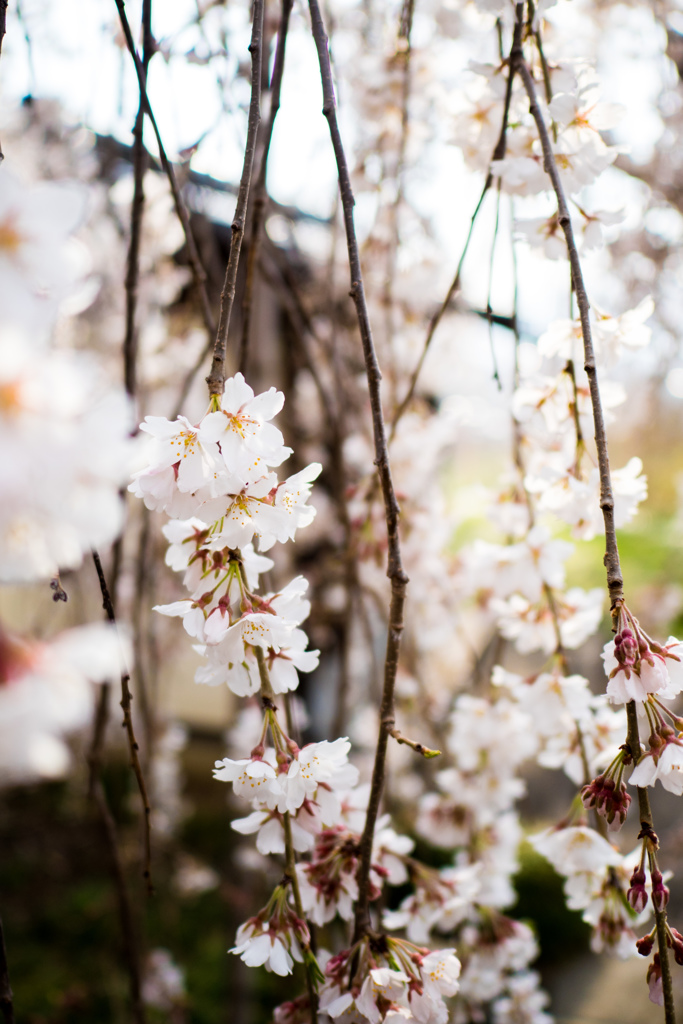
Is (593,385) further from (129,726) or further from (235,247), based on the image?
(129,726)

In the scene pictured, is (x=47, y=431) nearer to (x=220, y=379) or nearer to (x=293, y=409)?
(x=220, y=379)

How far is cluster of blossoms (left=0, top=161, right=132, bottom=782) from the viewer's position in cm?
A: 30

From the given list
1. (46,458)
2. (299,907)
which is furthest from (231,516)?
(299,907)

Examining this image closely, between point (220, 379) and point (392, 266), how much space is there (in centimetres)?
69

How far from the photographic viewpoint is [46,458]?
30 centimetres

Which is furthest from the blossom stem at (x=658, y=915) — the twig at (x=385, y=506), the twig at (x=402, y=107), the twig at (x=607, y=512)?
the twig at (x=402, y=107)

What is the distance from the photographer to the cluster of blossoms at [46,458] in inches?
11.8

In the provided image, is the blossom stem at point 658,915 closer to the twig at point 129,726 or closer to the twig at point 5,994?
the twig at point 129,726

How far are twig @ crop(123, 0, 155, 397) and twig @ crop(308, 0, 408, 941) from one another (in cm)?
24

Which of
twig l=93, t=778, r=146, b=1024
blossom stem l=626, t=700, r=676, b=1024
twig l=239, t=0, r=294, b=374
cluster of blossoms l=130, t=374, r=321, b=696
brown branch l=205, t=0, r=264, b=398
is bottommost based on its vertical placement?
twig l=93, t=778, r=146, b=1024

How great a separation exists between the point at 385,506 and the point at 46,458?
348 mm

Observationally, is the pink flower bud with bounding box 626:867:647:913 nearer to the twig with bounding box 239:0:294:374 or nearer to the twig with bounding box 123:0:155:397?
the twig with bounding box 239:0:294:374

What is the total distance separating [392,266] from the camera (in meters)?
1.12

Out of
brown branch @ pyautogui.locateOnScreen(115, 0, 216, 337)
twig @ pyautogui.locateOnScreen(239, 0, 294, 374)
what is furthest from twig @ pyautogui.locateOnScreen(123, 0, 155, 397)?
twig @ pyautogui.locateOnScreen(239, 0, 294, 374)
